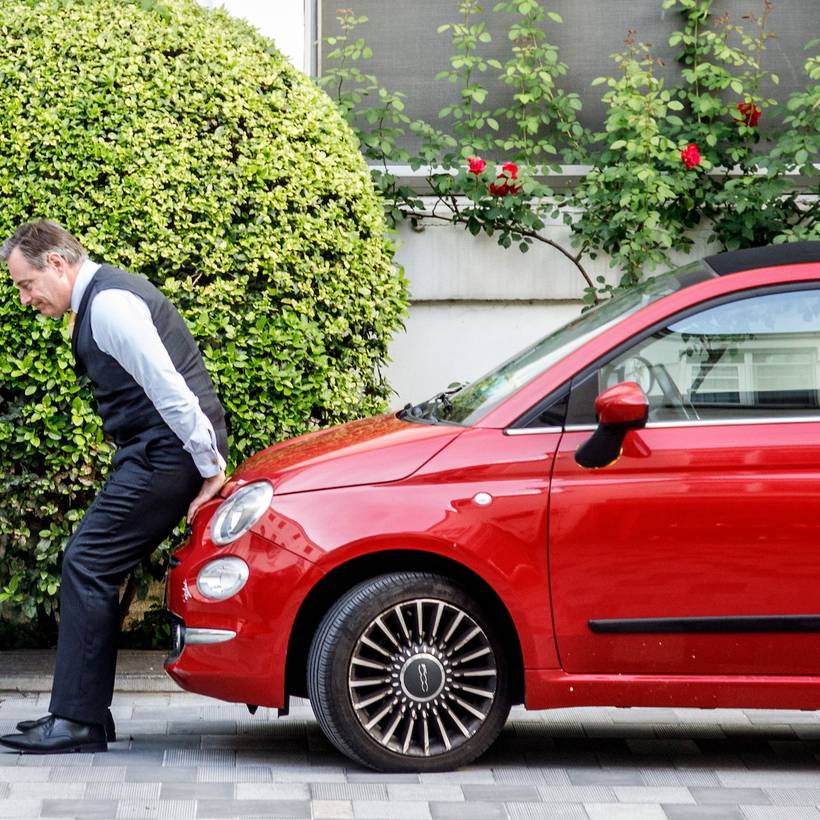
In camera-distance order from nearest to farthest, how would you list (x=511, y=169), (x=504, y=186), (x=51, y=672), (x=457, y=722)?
(x=457, y=722), (x=51, y=672), (x=511, y=169), (x=504, y=186)

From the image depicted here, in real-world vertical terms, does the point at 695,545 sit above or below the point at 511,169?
below

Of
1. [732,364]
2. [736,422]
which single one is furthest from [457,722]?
[732,364]

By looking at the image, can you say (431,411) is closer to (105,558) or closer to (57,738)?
(105,558)

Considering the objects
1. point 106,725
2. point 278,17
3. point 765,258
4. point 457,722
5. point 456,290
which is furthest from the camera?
point 456,290

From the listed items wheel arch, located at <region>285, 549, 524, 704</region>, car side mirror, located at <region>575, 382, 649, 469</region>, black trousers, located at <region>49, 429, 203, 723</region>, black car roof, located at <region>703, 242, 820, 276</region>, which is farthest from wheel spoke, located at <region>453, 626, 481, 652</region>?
black car roof, located at <region>703, 242, 820, 276</region>

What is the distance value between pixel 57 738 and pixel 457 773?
54.7 inches

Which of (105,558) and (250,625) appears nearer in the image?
(250,625)

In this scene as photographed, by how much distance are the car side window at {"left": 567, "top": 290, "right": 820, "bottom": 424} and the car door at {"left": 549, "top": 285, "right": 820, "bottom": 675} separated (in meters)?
0.01

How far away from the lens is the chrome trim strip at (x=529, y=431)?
200 inches

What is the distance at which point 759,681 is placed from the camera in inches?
197

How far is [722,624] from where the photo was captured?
4.97m

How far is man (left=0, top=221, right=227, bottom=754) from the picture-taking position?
17.6 feet

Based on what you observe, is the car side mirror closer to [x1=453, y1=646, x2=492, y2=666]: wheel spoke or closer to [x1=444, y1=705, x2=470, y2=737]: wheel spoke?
[x1=453, y1=646, x2=492, y2=666]: wheel spoke

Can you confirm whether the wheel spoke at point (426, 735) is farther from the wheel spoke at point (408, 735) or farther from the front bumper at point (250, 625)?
the front bumper at point (250, 625)
